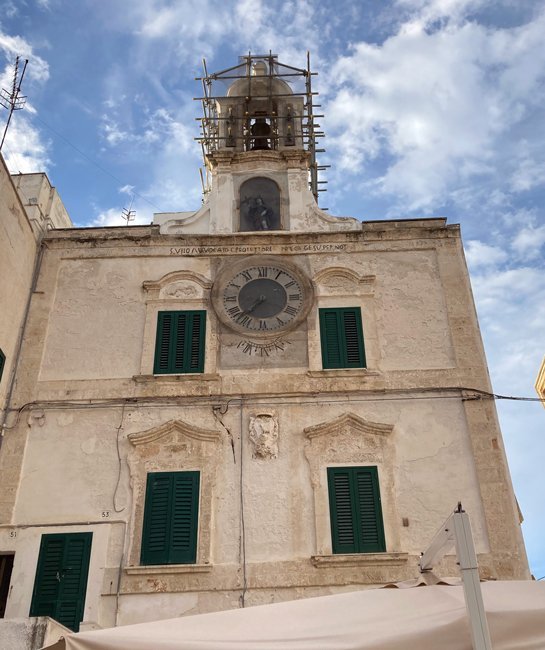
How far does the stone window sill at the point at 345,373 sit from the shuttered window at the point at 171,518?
9.02 ft

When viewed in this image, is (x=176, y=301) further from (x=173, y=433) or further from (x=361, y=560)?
(x=361, y=560)

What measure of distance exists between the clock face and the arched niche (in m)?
1.31

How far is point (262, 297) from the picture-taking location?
546 inches

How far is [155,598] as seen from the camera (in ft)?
35.3

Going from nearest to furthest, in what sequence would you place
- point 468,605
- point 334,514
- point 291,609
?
1. point 468,605
2. point 291,609
3. point 334,514

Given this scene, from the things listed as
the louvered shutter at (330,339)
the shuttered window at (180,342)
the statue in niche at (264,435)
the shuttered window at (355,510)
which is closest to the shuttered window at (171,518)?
the statue in niche at (264,435)

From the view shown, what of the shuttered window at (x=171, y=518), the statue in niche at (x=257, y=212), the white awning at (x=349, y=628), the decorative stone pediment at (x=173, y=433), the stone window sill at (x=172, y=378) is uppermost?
the statue in niche at (x=257, y=212)

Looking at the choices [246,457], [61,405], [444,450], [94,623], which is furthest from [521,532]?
[61,405]

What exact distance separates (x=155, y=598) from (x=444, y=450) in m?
5.21

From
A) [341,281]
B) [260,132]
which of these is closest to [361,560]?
[341,281]

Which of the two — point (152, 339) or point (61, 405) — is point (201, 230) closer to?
point (152, 339)

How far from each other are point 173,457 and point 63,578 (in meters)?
2.50

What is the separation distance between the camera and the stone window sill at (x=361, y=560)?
35.9 ft

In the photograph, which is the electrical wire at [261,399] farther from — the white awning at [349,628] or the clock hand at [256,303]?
the white awning at [349,628]
